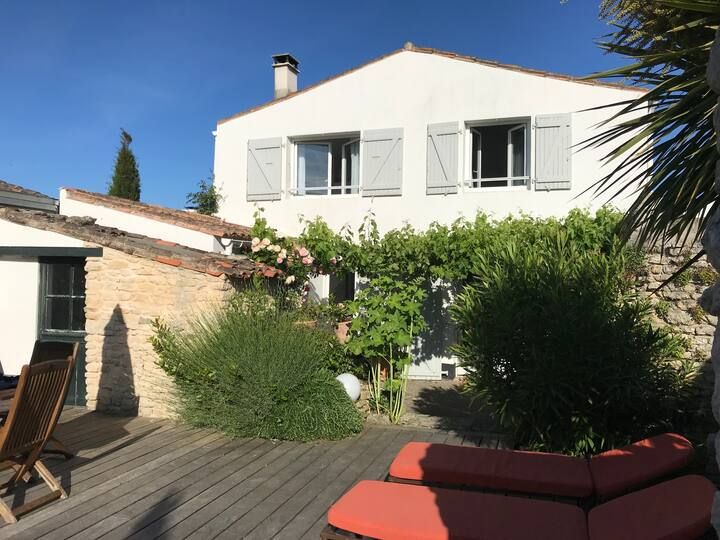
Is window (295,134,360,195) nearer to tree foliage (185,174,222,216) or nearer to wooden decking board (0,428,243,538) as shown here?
tree foliage (185,174,222,216)

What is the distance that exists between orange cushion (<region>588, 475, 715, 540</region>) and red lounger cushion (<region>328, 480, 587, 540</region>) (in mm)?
139

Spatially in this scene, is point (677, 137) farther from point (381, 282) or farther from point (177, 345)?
point (177, 345)

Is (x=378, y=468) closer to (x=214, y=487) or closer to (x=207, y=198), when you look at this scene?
(x=214, y=487)

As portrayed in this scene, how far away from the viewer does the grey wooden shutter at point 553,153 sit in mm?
10180

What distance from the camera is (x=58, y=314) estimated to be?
309 inches

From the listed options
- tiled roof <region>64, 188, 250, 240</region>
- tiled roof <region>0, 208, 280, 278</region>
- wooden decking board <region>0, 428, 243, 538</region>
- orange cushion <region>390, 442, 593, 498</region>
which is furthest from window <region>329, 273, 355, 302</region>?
orange cushion <region>390, 442, 593, 498</region>

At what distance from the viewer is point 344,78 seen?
38.4 feet

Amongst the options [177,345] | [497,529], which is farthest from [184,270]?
[497,529]

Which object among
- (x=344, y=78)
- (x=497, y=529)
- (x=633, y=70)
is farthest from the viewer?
(x=344, y=78)

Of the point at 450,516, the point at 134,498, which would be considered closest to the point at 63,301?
the point at 134,498

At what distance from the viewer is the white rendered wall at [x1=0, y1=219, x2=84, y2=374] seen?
7.84m

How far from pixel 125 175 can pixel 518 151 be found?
13187mm

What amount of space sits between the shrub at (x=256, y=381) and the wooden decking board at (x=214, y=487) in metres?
0.34

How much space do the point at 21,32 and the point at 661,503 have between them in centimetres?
1143
